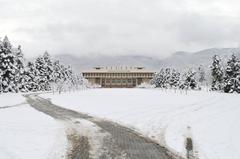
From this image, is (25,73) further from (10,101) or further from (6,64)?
(10,101)

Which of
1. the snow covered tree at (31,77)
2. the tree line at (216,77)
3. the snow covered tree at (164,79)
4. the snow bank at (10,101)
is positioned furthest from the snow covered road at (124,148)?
the snow covered tree at (164,79)

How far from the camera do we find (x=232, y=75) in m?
68.6

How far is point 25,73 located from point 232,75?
45670mm

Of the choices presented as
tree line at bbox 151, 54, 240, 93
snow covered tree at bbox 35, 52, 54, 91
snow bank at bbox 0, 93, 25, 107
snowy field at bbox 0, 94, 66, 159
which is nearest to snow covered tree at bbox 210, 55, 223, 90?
tree line at bbox 151, 54, 240, 93

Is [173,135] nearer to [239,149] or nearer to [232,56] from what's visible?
[239,149]

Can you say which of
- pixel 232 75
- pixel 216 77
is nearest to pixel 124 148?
pixel 232 75

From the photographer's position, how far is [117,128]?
22500 mm

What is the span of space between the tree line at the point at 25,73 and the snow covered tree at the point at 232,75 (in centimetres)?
3577

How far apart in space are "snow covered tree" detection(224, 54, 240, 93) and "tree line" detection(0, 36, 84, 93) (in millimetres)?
35770

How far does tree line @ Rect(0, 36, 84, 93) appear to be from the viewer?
67.0 m

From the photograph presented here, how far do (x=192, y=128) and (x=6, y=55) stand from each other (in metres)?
51.3

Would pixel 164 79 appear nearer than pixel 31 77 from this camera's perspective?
No

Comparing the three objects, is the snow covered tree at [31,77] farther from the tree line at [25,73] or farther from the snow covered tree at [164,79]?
the snow covered tree at [164,79]

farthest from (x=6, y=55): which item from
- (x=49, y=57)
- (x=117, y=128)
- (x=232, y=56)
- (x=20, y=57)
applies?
(x=117, y=128)
